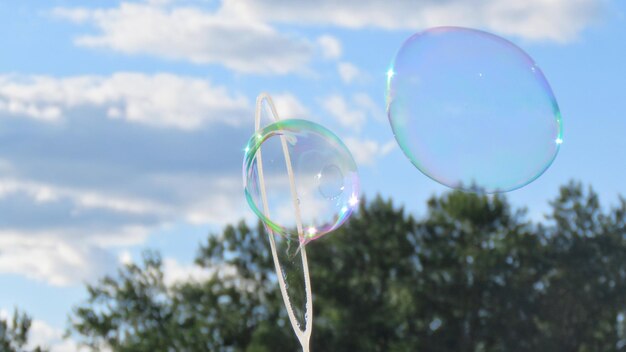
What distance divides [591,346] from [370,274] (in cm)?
941

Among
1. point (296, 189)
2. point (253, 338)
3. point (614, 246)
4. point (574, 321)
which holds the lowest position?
point (296, 189)

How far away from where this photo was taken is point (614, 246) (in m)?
52.0

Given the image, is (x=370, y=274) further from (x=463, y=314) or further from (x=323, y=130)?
(x=323, y=130)

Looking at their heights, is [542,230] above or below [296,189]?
above

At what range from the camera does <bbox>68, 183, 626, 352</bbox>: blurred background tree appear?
1933 inches

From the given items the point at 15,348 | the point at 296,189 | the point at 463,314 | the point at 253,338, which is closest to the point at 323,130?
the point at 296,189

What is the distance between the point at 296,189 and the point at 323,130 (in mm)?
694

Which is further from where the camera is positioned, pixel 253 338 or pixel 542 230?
pixel 542 230

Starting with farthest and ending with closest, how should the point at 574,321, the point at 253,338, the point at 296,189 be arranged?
1. the point at 574,321
2. the point at 253,338
3. the point at 296,189

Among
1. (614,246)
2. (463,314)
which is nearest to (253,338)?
(463,314)

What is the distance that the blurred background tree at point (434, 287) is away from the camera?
49.1m

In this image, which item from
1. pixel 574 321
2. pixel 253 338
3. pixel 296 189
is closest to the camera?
pixel 296 189

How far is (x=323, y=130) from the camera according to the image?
12.1 meters

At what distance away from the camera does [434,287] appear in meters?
50.4
